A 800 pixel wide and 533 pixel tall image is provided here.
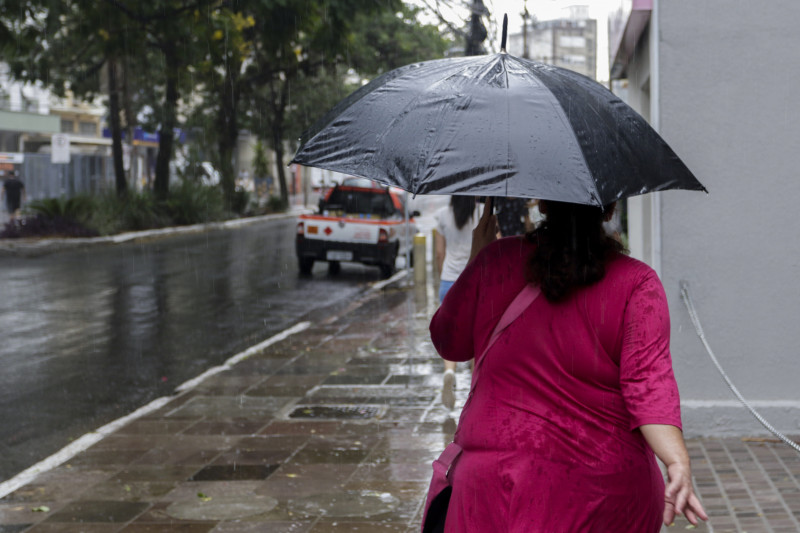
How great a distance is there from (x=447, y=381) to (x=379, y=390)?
116cm

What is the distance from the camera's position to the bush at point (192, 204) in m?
31.5

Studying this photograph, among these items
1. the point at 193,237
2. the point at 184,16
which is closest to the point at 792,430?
the point at 184,16

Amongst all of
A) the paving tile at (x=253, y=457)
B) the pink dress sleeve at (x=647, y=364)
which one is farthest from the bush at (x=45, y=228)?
the pink dress sleeve at (x=647, y=364)

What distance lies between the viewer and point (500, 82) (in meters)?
2.79

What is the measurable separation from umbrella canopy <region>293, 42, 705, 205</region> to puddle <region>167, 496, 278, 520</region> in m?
2.80

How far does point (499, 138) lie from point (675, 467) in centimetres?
93

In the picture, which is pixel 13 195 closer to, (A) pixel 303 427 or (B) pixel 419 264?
(B) pixel 419 264

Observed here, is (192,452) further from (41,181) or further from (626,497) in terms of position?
(41,181)

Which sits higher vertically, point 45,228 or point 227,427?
point 45,228

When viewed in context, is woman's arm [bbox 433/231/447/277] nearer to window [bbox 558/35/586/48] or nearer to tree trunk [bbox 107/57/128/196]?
tree trunk [bbox 107/57/128/196]

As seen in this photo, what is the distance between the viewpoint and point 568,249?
2506 mm

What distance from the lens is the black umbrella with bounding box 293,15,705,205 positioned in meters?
2.58

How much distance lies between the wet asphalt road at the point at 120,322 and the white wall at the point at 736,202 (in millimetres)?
4475

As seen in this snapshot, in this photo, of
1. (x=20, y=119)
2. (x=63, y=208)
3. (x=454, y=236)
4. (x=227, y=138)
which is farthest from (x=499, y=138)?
(x=20, y=119)
